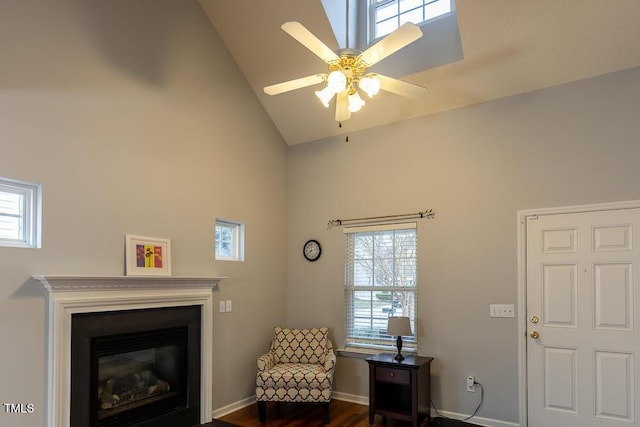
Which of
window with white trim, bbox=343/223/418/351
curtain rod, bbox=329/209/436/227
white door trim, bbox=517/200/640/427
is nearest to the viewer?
white door trim, bbox=517/200/640/427

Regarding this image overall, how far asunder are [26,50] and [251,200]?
2.39 meters

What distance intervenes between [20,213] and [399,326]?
3084mm

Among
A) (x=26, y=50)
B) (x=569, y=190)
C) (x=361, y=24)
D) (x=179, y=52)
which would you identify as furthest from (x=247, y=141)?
(x=569, y=190)

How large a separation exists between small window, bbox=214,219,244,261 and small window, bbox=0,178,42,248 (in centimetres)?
168

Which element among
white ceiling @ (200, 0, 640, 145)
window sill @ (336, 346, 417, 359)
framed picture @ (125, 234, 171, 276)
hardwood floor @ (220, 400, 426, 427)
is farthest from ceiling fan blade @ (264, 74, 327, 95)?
hardwood floor @ (220, 400, 426, 427)

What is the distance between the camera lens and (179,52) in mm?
4039

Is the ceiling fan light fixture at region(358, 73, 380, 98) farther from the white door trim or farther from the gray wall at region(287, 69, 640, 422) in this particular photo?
the white door trim

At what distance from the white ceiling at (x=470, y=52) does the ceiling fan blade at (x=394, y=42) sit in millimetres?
1076

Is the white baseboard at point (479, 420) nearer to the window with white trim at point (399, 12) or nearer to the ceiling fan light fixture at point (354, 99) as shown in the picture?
the ceiling fan light fixture at point (354, 99)

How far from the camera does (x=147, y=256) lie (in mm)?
3605

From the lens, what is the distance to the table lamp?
404 centimetres

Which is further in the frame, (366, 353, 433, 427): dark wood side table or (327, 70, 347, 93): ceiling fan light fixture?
(366, 353, 433, 427): dark wood side table

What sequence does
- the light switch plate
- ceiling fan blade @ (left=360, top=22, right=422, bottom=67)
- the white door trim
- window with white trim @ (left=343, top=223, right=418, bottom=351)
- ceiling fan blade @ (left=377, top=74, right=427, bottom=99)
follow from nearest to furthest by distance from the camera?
ceiling fan blade @ (left=360, top=22, right=422, bottom=67) < ceiling fan blade @ (left=377, top=74, right=427, bottom=99) < the white door trim < the light switch plate < window with white trim @ (left=343, top=223, right=418, bottom=351)

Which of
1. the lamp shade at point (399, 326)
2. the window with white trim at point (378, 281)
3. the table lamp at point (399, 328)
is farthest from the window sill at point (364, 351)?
the lamp shade at point (399, 326)
